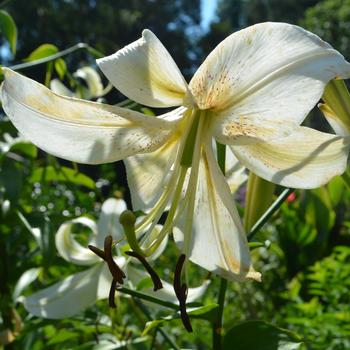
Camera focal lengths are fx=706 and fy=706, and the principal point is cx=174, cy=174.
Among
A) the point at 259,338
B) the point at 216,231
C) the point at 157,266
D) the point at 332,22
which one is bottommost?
the point at 157,266

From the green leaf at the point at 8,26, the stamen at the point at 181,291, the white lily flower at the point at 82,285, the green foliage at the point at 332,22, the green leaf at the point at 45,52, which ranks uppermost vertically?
the green foliage at the point at 332,22

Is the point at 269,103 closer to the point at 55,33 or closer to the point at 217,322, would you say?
the point at 217,322

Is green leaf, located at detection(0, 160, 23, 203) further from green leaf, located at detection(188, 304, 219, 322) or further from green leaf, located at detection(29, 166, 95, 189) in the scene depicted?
green leaf, located at detection(188, 304, 219, 322)

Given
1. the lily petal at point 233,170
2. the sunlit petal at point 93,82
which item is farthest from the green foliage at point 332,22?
the lily petal at point 233,170

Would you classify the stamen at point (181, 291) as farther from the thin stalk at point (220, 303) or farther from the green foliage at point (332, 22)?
A: the green foliage at point (332, 22)

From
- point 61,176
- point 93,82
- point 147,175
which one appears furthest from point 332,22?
point 147,175

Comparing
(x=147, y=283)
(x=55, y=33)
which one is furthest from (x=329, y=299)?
(x=55, y=33)

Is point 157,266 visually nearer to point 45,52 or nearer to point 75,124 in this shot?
point 45,52
